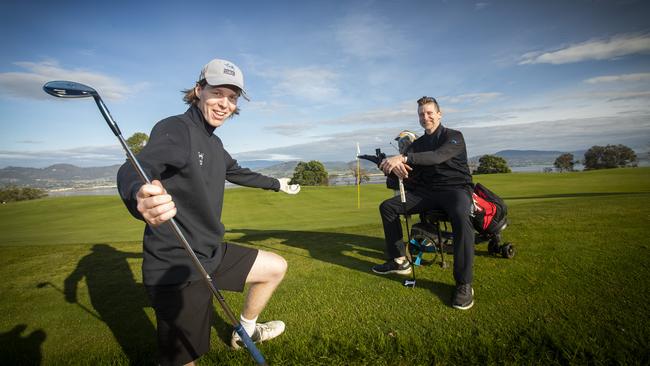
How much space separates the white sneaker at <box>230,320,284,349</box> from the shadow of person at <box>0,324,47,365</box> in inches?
71.8

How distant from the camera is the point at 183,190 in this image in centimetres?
242

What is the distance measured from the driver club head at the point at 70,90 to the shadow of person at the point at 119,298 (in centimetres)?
247

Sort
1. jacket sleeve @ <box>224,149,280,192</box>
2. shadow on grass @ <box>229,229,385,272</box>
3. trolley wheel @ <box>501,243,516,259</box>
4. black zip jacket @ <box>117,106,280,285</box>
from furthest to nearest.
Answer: shadow on grass @ <box>229,229,385,272</box>
trolley wheel @ <box>501,243,516,259</box>
jacket sleeve @ <box>224,149,280,192</box>
black zip jacket @ <box>117,106,280,285</box>

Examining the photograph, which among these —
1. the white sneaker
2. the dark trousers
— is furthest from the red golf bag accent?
the white sneaker

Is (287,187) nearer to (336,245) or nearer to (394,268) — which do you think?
(394,268)

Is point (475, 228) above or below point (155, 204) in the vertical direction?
below

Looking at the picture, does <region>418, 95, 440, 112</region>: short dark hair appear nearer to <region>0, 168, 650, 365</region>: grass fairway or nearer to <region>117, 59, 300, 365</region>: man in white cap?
<region>0, 168, 650, 365</region>: grass fairway

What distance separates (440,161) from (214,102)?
321 cm

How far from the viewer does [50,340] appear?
3.31m

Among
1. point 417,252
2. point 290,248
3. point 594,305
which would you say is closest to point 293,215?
point 290,248

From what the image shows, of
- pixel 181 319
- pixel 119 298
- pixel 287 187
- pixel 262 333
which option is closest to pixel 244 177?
pixel 287 187

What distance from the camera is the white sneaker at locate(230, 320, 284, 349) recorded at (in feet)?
9.96

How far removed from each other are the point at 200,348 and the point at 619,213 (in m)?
9.56

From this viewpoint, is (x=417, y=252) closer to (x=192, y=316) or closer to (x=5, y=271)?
(x=192, y=316)
